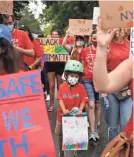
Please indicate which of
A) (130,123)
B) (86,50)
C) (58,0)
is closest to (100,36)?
(130,123)

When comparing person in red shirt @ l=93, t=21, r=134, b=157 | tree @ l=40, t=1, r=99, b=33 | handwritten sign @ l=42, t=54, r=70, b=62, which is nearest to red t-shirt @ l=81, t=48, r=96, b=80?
handwritten sign @ l=42, t=54, r=70, b=62

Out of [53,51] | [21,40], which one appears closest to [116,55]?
[21,40]

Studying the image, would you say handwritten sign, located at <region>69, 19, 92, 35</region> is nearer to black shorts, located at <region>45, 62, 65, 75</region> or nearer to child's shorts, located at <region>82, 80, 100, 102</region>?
black shorts, located at <region>45, 62, 65, 75</region>

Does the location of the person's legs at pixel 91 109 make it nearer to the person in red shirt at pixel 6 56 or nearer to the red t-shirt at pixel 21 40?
the red t-shirt at pixel 21 40

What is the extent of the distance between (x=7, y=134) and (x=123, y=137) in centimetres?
84

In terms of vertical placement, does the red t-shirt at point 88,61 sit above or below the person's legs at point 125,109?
above

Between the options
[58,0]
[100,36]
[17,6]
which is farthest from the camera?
→ [58,0]

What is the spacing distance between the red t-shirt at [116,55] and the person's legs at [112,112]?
0.35m

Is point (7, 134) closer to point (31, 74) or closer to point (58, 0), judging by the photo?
point (31, 74)

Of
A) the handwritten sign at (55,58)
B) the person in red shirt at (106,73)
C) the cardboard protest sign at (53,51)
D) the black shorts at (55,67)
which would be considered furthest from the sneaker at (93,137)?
the person in red shirt at (106,73)

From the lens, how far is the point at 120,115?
5715mm

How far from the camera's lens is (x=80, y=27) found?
965 centimetres

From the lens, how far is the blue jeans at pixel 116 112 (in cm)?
558

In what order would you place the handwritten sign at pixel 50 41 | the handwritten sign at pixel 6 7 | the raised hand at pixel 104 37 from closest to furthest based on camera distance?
1. the raised hand at pixel 104 37
2. the handwritten sign at pixel 6 7
3. the handwritten sign at pixel 50 41
